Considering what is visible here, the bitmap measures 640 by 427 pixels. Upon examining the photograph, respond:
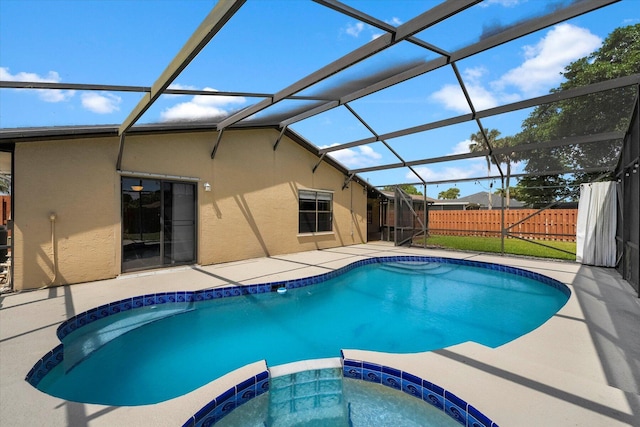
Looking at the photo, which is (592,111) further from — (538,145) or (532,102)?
(538,145)

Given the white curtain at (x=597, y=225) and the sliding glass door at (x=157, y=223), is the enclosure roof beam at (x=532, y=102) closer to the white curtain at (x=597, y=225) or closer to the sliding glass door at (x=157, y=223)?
the white curtain at (x=597, y=225)

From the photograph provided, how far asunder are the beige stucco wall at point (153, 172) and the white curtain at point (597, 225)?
25.3 ft

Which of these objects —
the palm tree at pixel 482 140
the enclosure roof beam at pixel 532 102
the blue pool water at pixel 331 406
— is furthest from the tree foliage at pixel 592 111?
the palm tree at pixel 482 140

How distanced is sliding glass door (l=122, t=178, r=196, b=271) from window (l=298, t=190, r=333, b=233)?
3.94 metres

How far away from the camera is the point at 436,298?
19.5 feet

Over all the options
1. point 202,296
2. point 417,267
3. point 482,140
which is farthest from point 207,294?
point 482,140

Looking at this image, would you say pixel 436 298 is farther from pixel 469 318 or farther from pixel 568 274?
pixel 568 274

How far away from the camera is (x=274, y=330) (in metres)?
4.37

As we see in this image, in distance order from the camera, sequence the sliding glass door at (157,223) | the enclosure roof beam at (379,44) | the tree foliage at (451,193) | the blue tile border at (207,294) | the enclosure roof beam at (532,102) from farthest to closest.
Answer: the tree foliage at (451,193) < the sliding glass door at (157,223) < the enclosure roof beam at (532,102) < the blue tile border at (207,294) < the enclosure roof beam at (379,44)

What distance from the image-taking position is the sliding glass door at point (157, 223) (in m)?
6.28

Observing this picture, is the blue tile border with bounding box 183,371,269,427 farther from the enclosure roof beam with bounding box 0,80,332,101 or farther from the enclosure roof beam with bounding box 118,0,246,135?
the enclosure roof beam with bounding box 0,80,332,101

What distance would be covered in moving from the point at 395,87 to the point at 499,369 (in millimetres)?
5228

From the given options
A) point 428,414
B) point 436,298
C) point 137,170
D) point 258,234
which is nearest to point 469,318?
point 436,298

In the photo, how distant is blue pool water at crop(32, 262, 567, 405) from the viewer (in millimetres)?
3003
